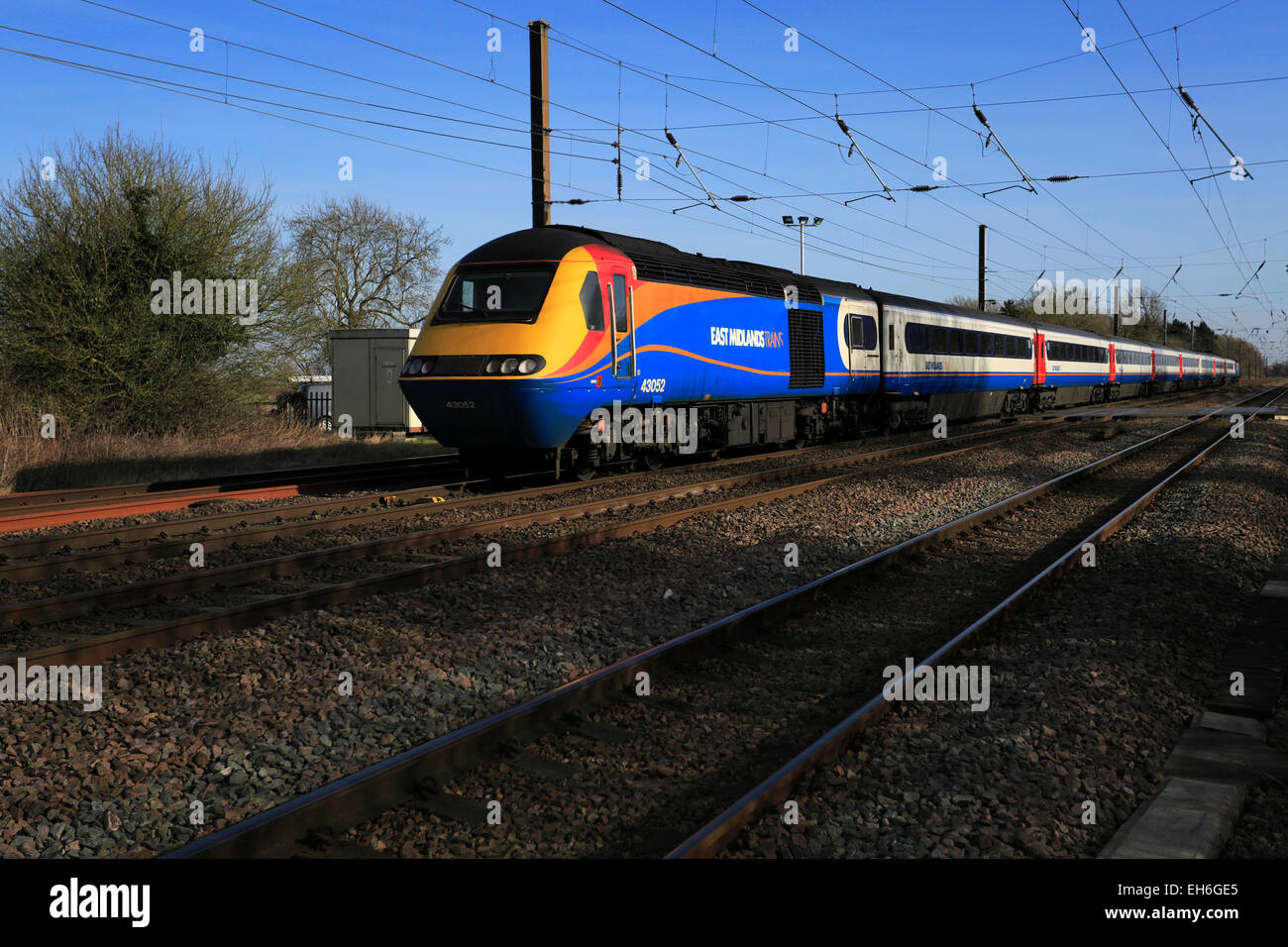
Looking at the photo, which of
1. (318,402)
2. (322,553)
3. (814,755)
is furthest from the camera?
(318,402)

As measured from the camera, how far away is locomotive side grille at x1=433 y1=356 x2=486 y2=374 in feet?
41.8

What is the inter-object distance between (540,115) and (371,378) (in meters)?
10.6

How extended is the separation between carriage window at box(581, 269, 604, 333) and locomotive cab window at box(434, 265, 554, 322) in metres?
0.51

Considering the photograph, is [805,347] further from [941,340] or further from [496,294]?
[941,340]

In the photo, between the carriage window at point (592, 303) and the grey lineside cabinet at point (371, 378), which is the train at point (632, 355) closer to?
the carriage window at point (592, 303)

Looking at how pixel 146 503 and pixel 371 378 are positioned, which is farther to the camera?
pixel 371 378

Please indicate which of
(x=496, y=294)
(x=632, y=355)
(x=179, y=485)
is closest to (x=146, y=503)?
(x=179, y=485)

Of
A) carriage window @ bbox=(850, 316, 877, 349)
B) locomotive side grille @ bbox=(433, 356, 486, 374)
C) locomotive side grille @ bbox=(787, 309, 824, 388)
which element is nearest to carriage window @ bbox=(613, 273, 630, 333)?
locomotive side grille @ bbox=(433, 356, 486, 374)

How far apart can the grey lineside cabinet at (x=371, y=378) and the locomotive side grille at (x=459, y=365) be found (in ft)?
46.7

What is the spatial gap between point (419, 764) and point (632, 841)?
3.24 feet

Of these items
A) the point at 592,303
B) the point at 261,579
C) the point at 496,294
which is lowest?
the point at 261,579

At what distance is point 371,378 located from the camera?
27.5 m

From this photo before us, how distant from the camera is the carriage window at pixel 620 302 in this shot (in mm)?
13609
